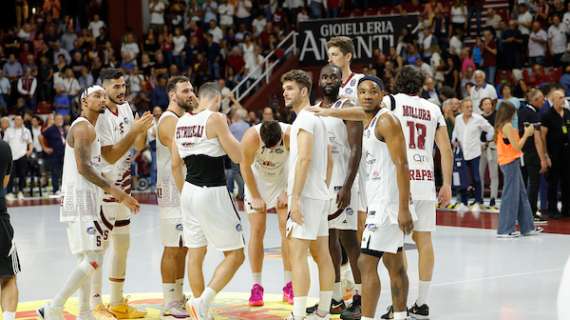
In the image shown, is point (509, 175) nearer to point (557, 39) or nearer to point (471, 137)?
point (471, 137)

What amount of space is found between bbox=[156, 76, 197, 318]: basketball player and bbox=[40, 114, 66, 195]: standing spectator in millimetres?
13120

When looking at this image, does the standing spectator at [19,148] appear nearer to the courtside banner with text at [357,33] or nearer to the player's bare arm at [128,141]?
the courtside banner with text at [357,33]

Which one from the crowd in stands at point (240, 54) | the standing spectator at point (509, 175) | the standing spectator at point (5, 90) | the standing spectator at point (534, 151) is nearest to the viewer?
the standing spectator at point (509, 175)

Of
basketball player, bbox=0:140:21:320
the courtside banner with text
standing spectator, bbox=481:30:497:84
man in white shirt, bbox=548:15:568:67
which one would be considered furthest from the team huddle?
the courtside banner with text

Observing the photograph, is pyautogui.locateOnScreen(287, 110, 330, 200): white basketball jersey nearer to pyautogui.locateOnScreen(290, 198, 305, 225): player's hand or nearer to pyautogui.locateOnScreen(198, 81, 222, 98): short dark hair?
pyautogui.locateOnScreen(290, 198, 305, 225): player's hand

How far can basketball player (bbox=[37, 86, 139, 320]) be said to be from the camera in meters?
7.64

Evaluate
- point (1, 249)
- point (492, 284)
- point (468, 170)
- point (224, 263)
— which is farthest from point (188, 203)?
point (468, 170)

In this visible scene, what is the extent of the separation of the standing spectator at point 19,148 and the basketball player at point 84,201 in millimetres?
13514

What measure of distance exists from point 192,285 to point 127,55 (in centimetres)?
1905

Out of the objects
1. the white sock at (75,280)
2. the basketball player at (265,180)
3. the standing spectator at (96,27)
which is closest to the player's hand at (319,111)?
the basketball player at (265,180)

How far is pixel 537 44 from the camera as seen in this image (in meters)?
21.6

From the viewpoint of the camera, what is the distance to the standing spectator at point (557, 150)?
14.9 meters

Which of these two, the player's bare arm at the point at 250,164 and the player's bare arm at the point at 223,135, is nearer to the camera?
the player's bare arm at the point at 223,135

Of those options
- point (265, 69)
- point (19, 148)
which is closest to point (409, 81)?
point (19, 148)
